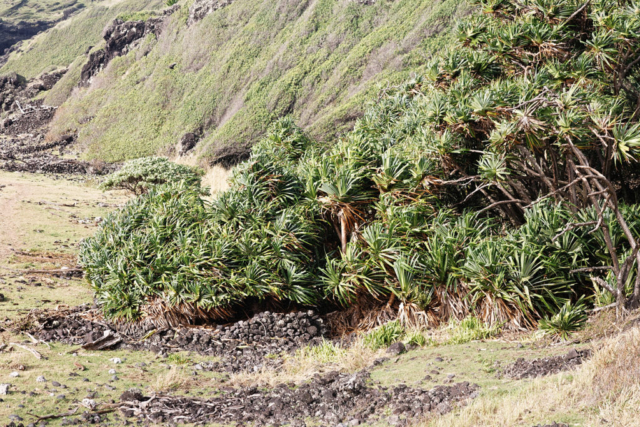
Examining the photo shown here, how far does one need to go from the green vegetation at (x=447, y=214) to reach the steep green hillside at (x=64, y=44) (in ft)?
199

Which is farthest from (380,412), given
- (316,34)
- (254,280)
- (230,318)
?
(316,34)

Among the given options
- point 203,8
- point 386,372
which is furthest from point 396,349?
point 203,8

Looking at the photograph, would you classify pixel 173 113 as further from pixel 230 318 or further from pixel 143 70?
pixel 230 318

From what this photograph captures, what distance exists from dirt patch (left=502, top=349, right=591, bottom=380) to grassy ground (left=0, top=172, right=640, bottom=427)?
14cm

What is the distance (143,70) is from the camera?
138 ft

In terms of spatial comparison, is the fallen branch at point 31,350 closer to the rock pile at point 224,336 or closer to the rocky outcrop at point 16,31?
the rock pile at point 224,336

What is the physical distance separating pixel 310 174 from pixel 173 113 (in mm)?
29856

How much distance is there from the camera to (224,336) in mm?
7617

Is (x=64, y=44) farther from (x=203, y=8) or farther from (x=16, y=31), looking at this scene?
(x=203, y=8)

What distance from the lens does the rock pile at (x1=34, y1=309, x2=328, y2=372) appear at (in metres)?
7.15

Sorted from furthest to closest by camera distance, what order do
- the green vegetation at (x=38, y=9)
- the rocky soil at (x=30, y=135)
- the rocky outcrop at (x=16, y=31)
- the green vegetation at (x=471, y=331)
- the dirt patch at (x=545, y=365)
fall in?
1. the green vegetation at (x=38, y=9)
2. the rocky outcrop at (x=16, y=31)
3. the rocky soil at (x=30, y=135)
4. the green vegetation at (x=471, y=331)
5. the dirt patch at (x=545, y=365)

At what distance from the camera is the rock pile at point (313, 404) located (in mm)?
4410

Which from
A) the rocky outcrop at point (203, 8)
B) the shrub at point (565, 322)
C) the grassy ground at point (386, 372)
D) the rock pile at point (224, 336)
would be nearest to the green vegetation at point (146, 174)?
the grassy ground at point (386, 372)

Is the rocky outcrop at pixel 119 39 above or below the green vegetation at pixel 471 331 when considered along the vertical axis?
above
